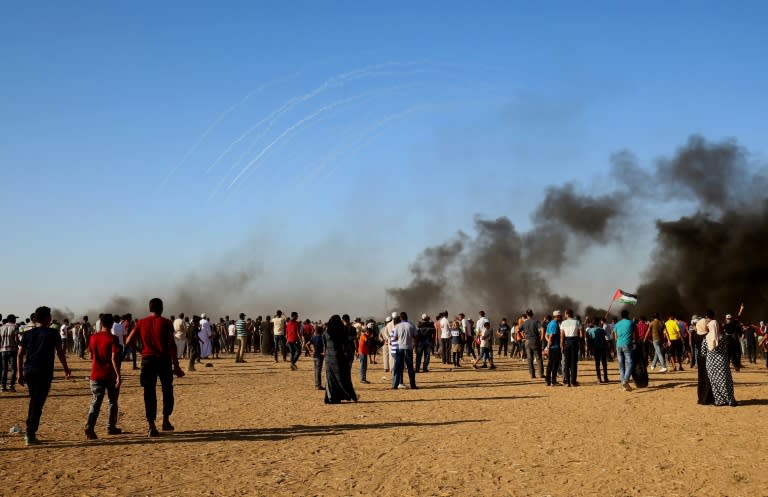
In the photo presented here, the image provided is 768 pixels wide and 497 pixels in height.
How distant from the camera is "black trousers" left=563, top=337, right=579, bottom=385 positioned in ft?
62.2

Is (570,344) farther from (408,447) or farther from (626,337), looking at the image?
(408,447)

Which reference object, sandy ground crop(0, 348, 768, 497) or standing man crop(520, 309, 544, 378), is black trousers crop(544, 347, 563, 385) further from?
standing man crop(520, 309, 544, 378)

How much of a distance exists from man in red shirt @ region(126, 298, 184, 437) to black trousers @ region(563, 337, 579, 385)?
453 inches

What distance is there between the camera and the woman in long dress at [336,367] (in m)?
15.6

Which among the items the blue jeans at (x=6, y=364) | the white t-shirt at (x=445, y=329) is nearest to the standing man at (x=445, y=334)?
the white t-shirt at (x=445, y=329)

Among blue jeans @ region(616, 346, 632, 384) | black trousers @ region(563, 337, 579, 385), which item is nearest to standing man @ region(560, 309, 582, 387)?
black trousers @ region(563, 337, 579, 385)

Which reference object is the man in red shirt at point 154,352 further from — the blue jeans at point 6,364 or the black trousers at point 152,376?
the blue jeans at point 6,364

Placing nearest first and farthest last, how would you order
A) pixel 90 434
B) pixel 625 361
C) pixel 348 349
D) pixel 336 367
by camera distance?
pixel 90 434, pixel 336 367, pixel 348 349, pixel 625 361

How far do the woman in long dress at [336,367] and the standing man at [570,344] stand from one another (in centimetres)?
646

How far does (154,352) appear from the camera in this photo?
10.8 meters

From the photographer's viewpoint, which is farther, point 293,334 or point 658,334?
point 293,334

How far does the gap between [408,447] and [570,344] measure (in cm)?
1010

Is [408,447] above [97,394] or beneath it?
beneath

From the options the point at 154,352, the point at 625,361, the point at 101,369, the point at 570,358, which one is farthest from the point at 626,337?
the point at 101,369
